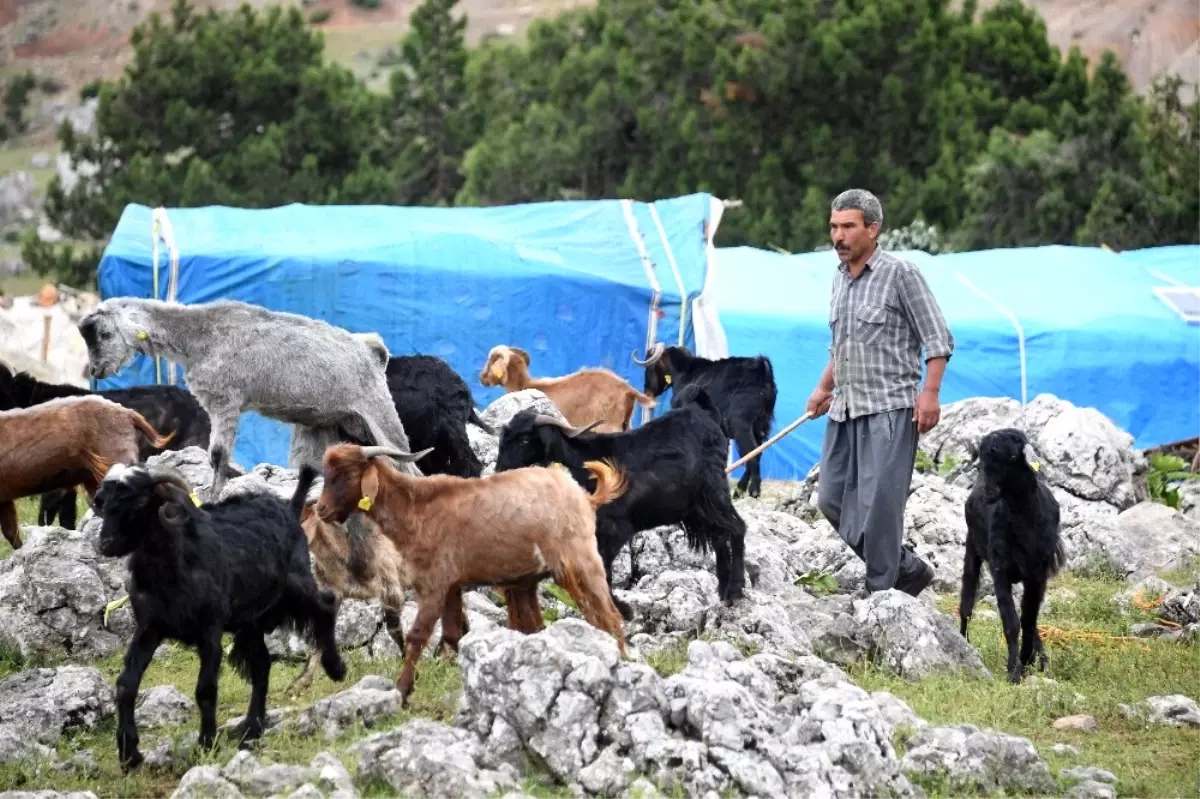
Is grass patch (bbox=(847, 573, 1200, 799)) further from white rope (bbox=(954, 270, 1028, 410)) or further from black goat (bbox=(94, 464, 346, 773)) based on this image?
white rope (bbox=(954, 270, 1028, 410))

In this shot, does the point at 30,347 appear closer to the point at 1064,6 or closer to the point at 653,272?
the point at 653,272

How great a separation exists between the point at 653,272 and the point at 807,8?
44.4ft

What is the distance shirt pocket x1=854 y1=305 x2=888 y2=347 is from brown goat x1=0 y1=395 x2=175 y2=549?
4.55 metres

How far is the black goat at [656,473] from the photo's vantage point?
850 cm

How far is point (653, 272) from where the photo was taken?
17.1 m

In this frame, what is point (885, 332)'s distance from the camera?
26.8 feet

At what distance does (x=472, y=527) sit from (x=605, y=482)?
104 centimetres

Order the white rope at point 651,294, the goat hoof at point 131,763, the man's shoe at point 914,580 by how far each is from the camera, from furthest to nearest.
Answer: the white rope at point 651,294 → the man's shoe at point 914,580 → the goat hoof at point 131,763

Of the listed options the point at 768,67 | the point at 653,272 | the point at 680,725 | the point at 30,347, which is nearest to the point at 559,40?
the point at 768,67

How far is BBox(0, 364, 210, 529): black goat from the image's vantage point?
39.5 feet

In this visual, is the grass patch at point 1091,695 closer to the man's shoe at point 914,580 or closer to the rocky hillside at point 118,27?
the man's shoe at point 914,580

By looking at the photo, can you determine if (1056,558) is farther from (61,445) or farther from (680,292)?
(680,292)

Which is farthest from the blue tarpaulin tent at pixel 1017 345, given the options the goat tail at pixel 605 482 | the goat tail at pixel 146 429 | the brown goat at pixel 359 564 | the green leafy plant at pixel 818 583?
the brown goat at pixel 359 564

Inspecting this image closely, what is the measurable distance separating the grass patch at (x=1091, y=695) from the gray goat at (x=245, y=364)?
3306 mm
